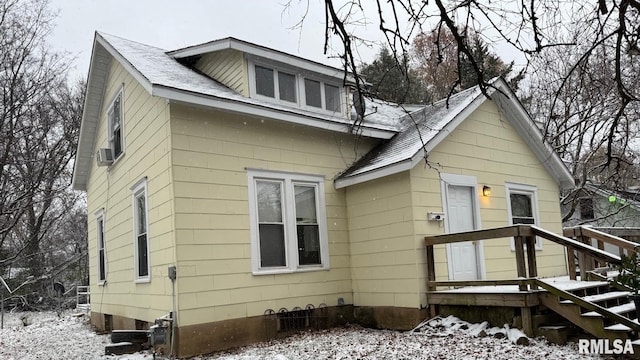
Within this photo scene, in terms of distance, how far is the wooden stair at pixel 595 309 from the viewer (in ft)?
20.2

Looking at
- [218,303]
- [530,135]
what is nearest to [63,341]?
[218,303]

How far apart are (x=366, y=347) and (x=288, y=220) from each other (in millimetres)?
2607

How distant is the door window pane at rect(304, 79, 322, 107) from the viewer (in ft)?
33.0

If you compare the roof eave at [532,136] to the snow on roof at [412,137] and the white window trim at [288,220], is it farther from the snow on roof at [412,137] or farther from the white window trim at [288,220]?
the white window trim at [288,220]

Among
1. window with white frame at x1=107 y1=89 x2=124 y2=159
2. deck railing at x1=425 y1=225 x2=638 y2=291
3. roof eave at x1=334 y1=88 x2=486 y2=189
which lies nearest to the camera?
deck railing at x1=425 y1=225 x2=638 y2=291

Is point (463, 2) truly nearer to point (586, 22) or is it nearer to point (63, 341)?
point (586, 22)

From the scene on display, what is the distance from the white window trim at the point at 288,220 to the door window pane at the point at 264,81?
61.6 inches

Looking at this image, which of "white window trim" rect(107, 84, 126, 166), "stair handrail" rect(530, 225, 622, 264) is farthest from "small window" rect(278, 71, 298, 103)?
"stair handrail" rect(530, 225, 622, 264)

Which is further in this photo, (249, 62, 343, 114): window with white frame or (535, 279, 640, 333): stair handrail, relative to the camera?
(249, 62, 343, 114): window with white frame

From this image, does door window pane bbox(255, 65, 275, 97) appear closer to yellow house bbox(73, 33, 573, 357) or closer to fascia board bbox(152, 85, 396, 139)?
yellow house bbox(73, 33, 573, 357)

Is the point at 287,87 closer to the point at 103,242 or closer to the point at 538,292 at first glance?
the point at 538,292

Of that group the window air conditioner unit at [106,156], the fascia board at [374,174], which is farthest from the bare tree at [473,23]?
the window air conditioner unit at [106,156]

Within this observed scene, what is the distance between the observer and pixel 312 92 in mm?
10133

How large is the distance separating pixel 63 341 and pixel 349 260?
227 inches
